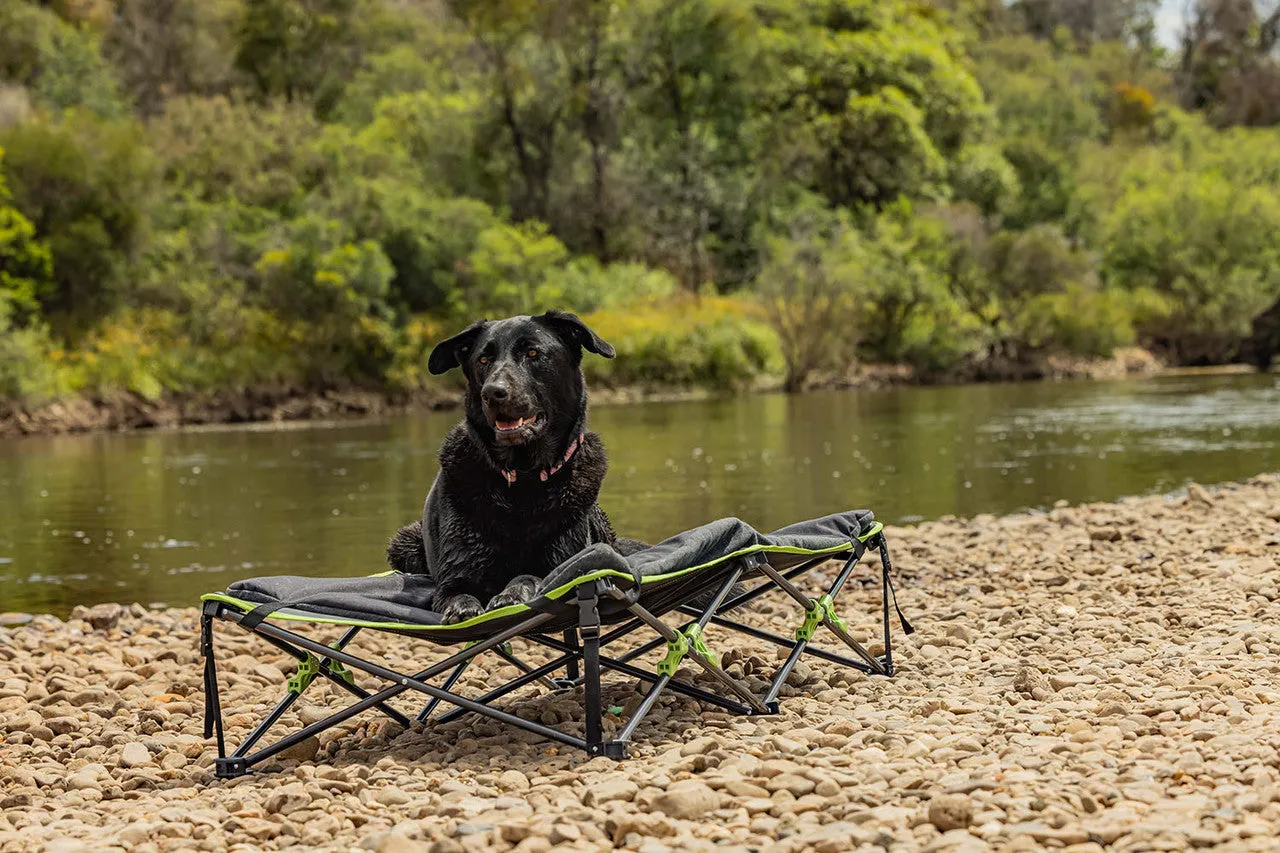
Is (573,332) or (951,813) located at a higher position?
(573,332)

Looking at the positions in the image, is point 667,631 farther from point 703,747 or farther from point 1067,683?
point 1067,683

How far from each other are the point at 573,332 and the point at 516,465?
1.66 ft

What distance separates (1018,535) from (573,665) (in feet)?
16.1

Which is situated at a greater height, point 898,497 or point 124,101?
point 124,101

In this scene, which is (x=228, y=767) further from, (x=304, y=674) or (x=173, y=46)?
(x=173, y=46)

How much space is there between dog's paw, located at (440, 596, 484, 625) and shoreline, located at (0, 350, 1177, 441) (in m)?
28.0

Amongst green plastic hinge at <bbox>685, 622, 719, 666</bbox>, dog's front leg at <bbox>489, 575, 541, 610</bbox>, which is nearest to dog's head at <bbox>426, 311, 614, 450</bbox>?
dog's front leg at <bbox>489, 575, 541, 610</bbox>

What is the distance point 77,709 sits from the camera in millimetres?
5309

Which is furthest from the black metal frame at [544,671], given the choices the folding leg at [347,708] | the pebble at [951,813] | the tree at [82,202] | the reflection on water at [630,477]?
the tree at [82,202]

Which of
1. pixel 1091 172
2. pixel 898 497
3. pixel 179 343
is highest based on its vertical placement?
pixel 1091 172

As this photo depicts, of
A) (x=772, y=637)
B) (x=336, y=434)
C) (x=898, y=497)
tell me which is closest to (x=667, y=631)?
(x=772, y=637)

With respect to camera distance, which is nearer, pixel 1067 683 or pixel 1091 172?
pixel 1067 683

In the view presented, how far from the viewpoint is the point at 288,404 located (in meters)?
34.9

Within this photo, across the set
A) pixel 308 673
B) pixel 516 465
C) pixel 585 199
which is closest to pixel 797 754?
pixel 516 465
